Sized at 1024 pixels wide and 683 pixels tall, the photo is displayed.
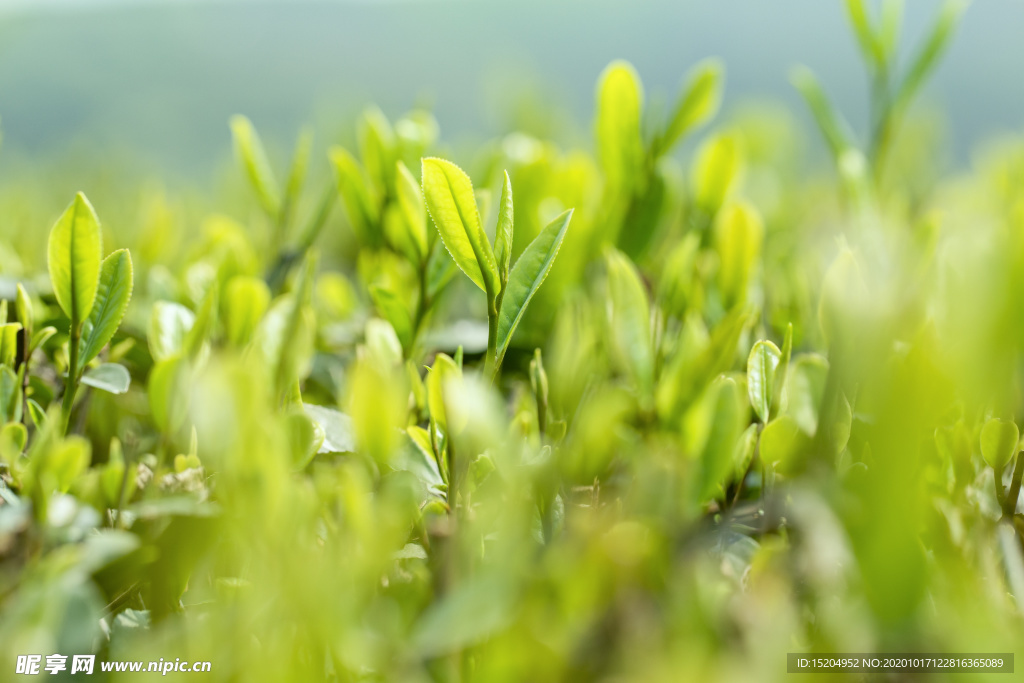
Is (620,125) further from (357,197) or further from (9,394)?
(9,394)

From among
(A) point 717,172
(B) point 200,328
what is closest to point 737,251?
(A) point 717,172

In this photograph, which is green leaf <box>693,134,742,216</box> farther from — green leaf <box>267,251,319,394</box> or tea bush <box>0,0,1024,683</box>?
green leaf <box>267,251,319,394</box>

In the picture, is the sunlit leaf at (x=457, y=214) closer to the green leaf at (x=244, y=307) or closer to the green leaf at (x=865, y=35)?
the green leaf at (x=244, y=307)

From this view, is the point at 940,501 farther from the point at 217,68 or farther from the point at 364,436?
the point at 217,68

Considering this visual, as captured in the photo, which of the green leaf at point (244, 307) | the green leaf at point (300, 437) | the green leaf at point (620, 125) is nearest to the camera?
the green leaf at point (300, 437)

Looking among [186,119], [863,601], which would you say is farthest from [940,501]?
[186,119]

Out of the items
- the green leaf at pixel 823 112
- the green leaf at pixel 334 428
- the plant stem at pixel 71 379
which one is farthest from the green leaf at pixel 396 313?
the green leaf at pixel 823 112
